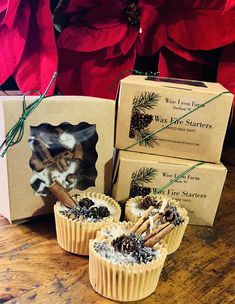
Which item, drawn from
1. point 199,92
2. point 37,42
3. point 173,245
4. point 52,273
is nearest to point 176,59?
point 199,92

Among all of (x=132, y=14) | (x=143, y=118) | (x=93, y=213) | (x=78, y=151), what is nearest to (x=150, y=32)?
(x=132, y=14)

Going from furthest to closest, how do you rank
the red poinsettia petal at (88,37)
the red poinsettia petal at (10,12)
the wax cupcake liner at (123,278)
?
the red poinsettia petal at (88,37) → the red poinsettia petal at (10,12) → the wax cupcake liner at (123,278)

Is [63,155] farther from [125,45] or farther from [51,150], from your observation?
[125,45]

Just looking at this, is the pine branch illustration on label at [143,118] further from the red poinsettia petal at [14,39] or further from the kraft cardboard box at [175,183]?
the red poinsettia petal at [14,39]

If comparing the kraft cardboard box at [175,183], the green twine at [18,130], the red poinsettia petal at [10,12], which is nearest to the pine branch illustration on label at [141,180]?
the kraft cardboard box at [175,183]

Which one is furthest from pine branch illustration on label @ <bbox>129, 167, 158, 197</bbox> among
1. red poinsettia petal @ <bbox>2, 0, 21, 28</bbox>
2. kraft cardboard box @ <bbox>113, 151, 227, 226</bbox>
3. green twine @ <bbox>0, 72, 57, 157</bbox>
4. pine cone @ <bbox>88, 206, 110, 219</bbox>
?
red poinsettia petal @ <bbox>2, 0, 21, 28</bbox>

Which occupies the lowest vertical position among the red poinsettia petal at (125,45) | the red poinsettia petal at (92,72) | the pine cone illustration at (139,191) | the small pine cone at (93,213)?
the pine cone illustration at (139,191)

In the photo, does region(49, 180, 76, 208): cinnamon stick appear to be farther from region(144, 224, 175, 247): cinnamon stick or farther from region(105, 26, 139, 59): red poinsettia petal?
region(105, 26, 139, 59): red poinsettia petal
